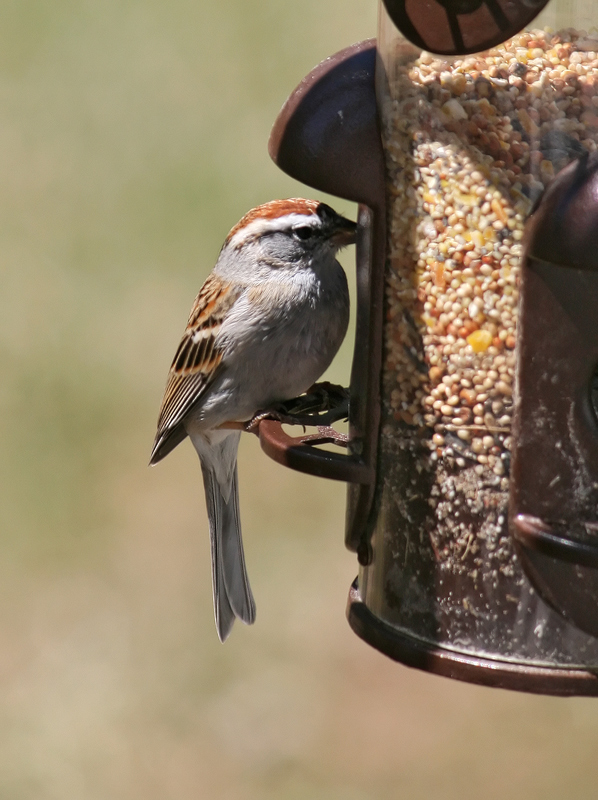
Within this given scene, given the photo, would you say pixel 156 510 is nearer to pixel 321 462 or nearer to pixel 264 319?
pixel 264 319

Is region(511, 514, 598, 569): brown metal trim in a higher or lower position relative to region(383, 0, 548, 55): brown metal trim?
lower

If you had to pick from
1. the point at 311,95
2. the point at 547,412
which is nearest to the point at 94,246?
the point at 311,95

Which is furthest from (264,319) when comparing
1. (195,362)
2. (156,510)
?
(156,510)

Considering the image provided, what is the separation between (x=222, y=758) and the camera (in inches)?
228

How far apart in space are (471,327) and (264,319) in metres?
1.03

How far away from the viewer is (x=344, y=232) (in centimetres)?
358

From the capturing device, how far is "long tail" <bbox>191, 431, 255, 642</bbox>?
4.50 m

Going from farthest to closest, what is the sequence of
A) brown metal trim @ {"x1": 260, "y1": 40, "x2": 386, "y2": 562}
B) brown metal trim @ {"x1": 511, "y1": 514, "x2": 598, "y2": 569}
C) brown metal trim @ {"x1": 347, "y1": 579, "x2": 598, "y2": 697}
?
brown metal trim @ {"x1": 260, "y1": 40, "x2": 386, "y2": 562} → brown metal trim @ {"x1": 347, "y1": 579, "x2": 598, "y2": 697} → brown metal trim @ {"x1": 511, "y1": 514, "x2": 598, "y2": 569}

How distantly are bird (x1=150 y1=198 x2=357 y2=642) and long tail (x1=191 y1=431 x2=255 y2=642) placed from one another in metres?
0.39

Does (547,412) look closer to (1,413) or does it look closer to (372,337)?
(372,337)

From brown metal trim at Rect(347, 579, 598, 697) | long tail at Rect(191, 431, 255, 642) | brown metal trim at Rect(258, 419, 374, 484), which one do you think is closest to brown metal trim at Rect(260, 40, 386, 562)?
brown metal trim at Rect(258, 419, 374, 484)

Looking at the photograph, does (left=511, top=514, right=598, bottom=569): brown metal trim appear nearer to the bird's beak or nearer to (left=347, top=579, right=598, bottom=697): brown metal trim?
(left=347, top=579, right=598, bottom=697): brown metal trim

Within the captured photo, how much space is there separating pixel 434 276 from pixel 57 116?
20.0 ft

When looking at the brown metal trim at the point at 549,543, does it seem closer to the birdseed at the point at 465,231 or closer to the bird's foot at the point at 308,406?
the birdseed at the point at 465,231
